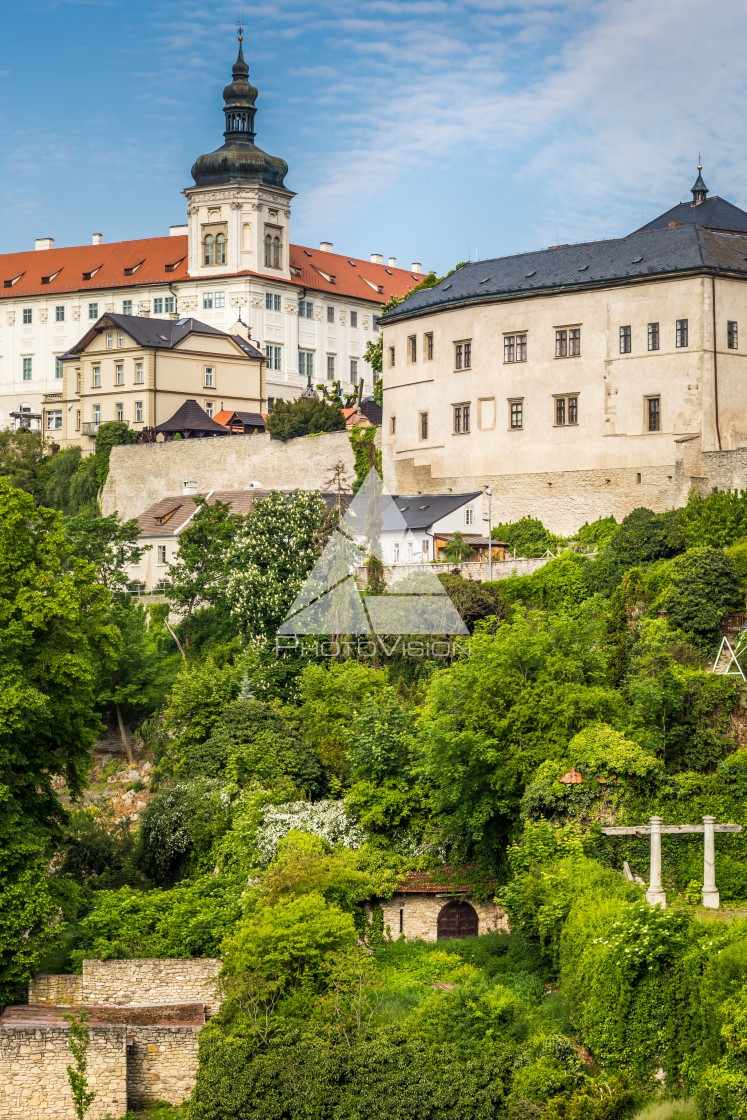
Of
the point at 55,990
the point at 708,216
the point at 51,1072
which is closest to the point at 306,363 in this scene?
the point at 708,216

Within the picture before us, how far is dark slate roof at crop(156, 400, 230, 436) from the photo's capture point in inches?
Answer: 2753

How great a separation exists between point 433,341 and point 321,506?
9.32 m

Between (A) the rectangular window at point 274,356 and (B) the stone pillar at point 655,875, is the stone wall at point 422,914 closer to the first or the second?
(B) the stone pillar at point 655,875

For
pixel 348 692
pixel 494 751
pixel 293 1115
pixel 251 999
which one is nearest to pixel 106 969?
pixel 251 999

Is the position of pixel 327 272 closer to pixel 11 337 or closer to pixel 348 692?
pixel 11 337

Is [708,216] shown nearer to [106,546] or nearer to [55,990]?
[106,546]

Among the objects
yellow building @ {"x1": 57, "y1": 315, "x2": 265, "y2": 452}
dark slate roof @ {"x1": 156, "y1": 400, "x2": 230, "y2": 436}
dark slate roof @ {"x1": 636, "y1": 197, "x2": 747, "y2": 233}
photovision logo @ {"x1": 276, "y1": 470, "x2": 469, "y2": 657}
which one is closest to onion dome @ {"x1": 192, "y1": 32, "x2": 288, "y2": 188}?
yellow building @ {"x1": 57, "y1": 315, "x2": 265, "y2": 452}

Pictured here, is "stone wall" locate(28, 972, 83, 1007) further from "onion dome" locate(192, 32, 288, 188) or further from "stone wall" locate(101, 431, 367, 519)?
"onion dome" locate(192, 32, 288, 188)

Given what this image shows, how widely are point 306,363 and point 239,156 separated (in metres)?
12.5

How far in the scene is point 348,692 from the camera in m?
35.0

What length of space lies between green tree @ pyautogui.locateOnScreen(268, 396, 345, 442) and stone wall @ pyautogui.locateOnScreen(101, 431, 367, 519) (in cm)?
188

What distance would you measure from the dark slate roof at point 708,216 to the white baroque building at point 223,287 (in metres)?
33.2

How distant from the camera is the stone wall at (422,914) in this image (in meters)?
28.0

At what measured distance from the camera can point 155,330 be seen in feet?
251
